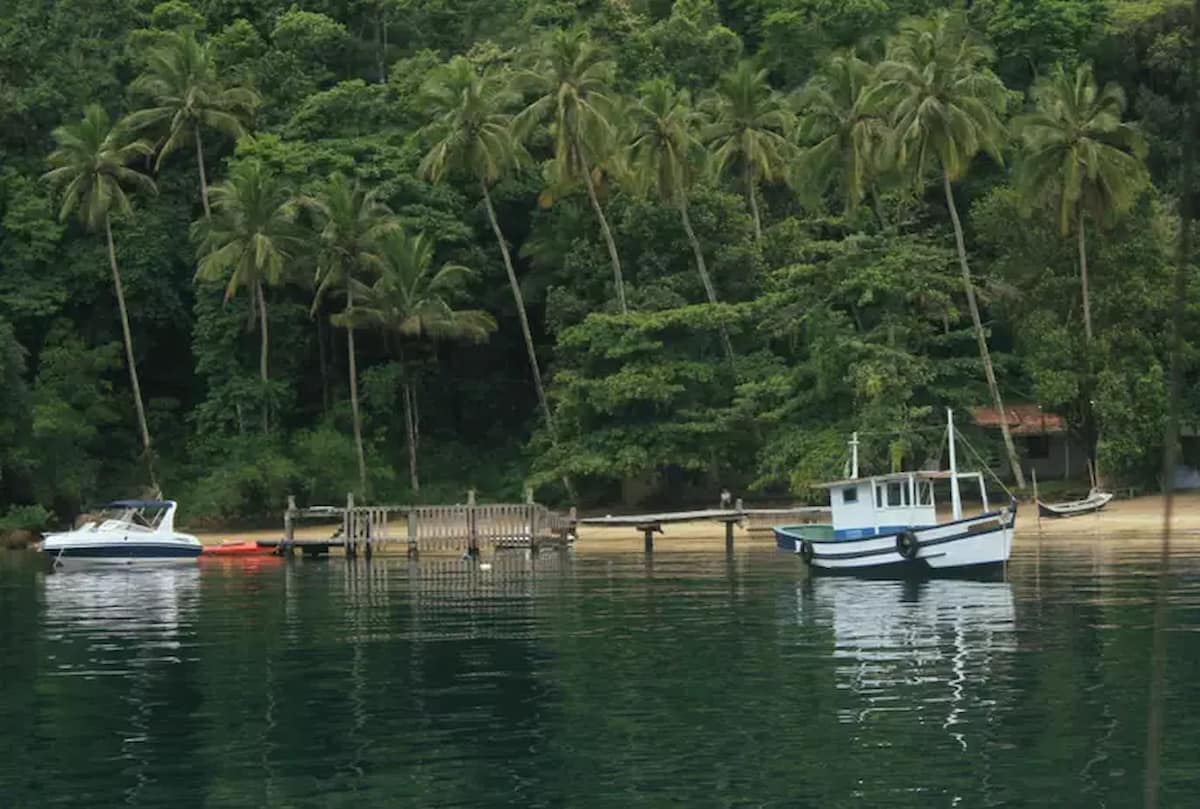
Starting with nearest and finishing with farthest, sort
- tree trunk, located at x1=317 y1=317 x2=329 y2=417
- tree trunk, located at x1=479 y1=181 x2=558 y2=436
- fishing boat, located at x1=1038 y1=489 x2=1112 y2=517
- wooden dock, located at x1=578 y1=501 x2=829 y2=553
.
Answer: wooden dock, located at x1=578 y1=501 x2=829 y2=553
fishing boat, located at x1=1038 y1=489 x2=1112 y2=517
tree trunk, located at x1=479 y1=181 x2=558 y2=436
tree trunk, located at x1=317 y1=317 x2=329 y2=417

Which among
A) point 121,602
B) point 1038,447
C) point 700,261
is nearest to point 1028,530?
point 1038,447

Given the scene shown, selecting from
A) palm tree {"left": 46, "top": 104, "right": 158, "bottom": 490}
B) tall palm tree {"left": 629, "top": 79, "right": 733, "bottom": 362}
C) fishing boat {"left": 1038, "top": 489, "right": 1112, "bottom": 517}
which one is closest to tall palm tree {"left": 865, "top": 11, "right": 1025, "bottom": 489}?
fishing boat {"left": 1038, "top": 489, "right": 1112, "bottom": 517}

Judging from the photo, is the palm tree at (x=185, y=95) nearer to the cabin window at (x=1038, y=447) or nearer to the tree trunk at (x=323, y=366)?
the tree trunk at (x=323, y=366)

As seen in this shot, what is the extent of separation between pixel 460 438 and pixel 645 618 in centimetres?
4195

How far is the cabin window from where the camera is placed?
76.8 metres

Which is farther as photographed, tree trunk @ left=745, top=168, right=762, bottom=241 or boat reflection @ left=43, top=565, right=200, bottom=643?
tree trunk @ left=745, top=168, right=762, bottom=241

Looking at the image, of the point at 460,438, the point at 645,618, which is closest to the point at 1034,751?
the point at 645,618

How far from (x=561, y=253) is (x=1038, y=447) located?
867 inches

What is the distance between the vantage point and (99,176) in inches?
2857

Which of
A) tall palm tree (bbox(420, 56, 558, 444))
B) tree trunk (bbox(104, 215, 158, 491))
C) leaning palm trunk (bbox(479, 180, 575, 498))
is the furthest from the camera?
tree trunk (bbox(104, 215, 158, 491))

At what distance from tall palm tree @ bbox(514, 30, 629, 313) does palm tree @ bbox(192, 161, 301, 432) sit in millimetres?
10257

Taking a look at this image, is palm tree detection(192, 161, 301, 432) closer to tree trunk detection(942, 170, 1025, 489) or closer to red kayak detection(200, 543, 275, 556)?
red kayak detection(200, 543, 275, 556)

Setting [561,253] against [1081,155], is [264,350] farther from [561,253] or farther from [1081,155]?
[1081,155]

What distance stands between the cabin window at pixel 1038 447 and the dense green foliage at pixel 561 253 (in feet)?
12.8
